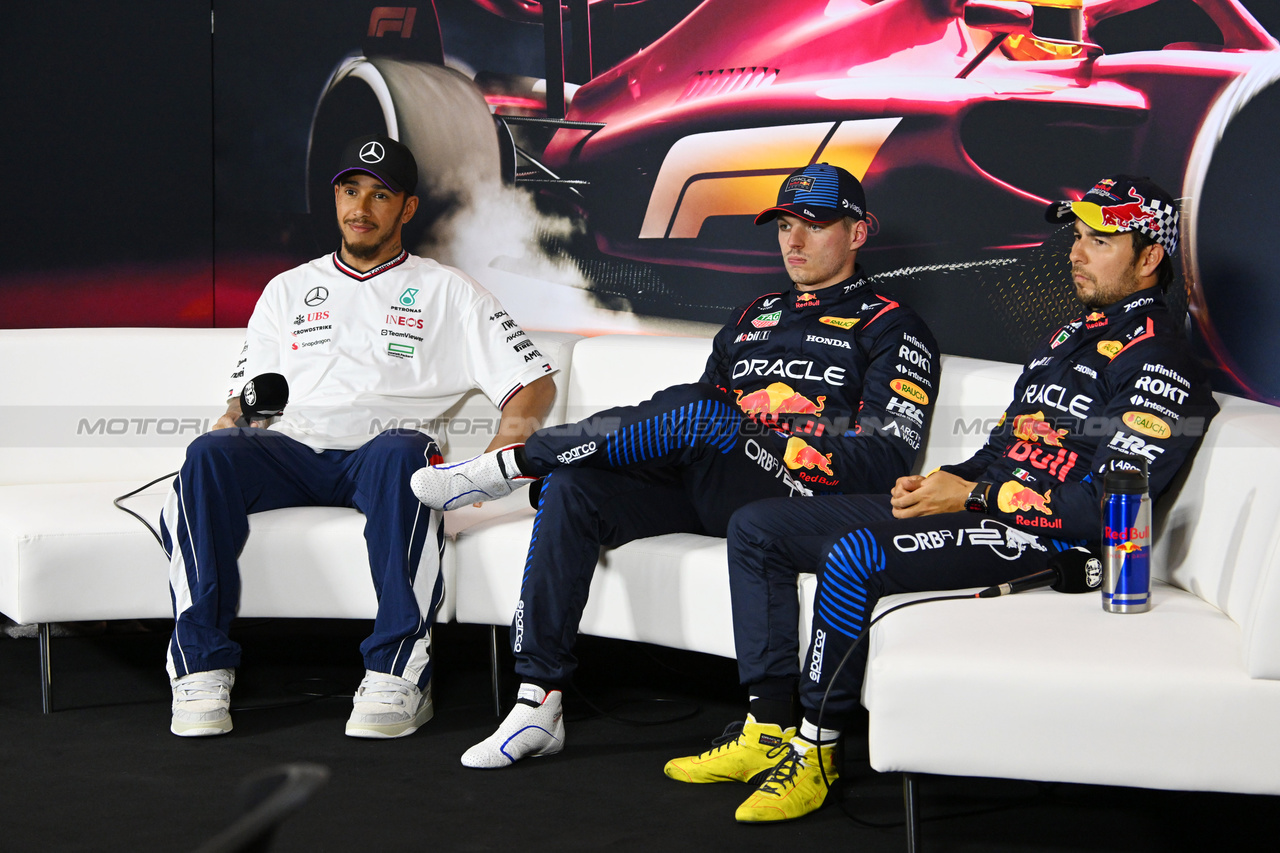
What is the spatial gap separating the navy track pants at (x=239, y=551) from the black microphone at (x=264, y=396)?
174 millimetres

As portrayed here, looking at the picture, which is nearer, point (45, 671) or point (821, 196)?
point (45, 671)

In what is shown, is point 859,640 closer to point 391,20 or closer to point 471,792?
point 471,792

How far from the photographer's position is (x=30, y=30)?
3955mm

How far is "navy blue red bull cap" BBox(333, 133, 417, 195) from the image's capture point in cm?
323

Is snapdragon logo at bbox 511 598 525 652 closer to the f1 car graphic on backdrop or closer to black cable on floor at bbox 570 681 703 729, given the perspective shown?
black cable on floor at bbox 570 681 703 729

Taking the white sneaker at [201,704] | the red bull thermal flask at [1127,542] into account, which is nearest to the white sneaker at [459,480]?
the white sneaker at [201,704]

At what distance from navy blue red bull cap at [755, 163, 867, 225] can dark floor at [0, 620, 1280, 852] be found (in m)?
1.23

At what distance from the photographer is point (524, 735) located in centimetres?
249

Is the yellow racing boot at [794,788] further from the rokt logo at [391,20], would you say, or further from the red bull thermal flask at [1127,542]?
the rokt logo at [391,20]

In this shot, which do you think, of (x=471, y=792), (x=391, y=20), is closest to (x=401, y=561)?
(x=471, y=792)

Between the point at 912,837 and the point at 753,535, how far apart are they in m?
0.65

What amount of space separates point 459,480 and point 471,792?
0.67 meters

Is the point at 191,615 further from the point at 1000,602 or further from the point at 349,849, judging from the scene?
the point at 1000,602

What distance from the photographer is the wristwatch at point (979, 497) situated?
2348 millimetres
